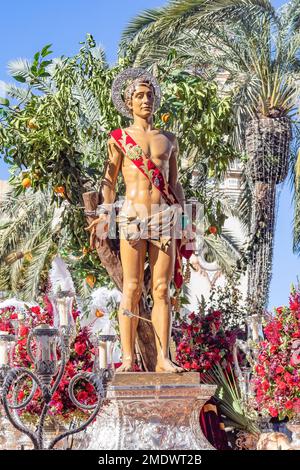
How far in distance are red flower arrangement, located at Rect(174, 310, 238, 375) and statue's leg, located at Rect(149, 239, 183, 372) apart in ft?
10.2

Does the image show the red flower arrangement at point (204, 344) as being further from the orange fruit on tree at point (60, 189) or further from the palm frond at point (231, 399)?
the orange fruit on tree at point (60, 189)

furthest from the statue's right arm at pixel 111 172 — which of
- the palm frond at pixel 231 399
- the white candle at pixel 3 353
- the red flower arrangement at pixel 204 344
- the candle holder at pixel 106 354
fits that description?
the palm frond at pixel 231 399

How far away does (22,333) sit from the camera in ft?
33.6

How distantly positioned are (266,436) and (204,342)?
9.81ft

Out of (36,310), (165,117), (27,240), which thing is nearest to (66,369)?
(36,310)

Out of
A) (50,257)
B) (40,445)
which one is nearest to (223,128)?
(40,445)

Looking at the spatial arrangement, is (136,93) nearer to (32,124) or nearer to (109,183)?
(109,183)

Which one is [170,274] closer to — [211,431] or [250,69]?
[211,431]

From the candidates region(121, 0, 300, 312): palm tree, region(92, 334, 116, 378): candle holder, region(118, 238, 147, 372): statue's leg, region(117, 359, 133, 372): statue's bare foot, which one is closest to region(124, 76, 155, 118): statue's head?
region(118, 238, 147, 372): statue's leg

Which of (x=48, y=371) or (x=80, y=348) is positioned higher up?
(x=48, y=371)

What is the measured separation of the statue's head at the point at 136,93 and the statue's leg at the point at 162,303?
1.13 meters

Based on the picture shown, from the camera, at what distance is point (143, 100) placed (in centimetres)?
849

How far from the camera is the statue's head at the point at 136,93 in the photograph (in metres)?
8.50

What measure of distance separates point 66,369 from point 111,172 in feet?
7.01
